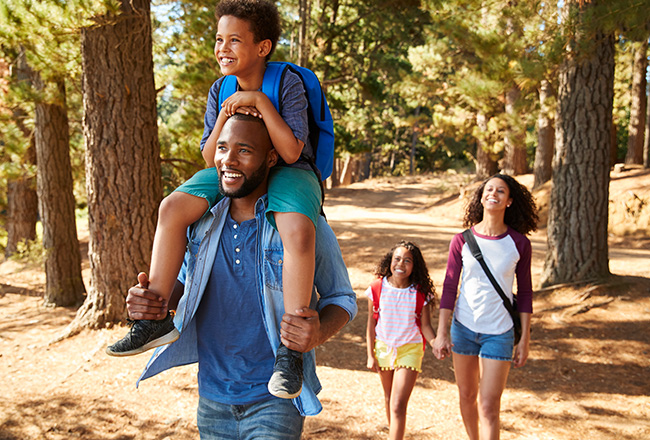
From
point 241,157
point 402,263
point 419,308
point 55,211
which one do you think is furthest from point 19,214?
point 241,157

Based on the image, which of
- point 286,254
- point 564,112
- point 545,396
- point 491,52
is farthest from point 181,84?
point 286,254

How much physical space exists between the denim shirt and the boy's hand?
0.34 metres

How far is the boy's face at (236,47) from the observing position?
2119mm

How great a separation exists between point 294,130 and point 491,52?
21.2 feet

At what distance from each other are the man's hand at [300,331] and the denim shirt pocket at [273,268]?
0.19 metres

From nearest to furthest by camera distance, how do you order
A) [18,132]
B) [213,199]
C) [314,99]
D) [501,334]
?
[213,199]
[314,99]
[501,334]
[18,132]

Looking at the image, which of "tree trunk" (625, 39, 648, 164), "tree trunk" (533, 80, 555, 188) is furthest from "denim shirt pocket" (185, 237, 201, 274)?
"tree trunk" (625, 39, 648, 164)

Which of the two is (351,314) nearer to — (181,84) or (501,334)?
(501,334)

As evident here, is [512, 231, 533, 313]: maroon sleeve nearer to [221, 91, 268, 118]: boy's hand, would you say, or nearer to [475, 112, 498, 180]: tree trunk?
[221, 91, 268, 118]: boy's hand

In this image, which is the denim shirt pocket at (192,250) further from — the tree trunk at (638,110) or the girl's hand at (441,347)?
the tree trunk at (638,110)

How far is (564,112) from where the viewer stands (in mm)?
7461

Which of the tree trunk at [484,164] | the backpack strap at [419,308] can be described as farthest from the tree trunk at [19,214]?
the tree trunk at [484,164]

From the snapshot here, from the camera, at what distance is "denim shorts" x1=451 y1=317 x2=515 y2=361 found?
3.33 m

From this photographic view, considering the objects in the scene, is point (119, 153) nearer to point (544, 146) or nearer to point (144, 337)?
Answer: point (144, 337)
